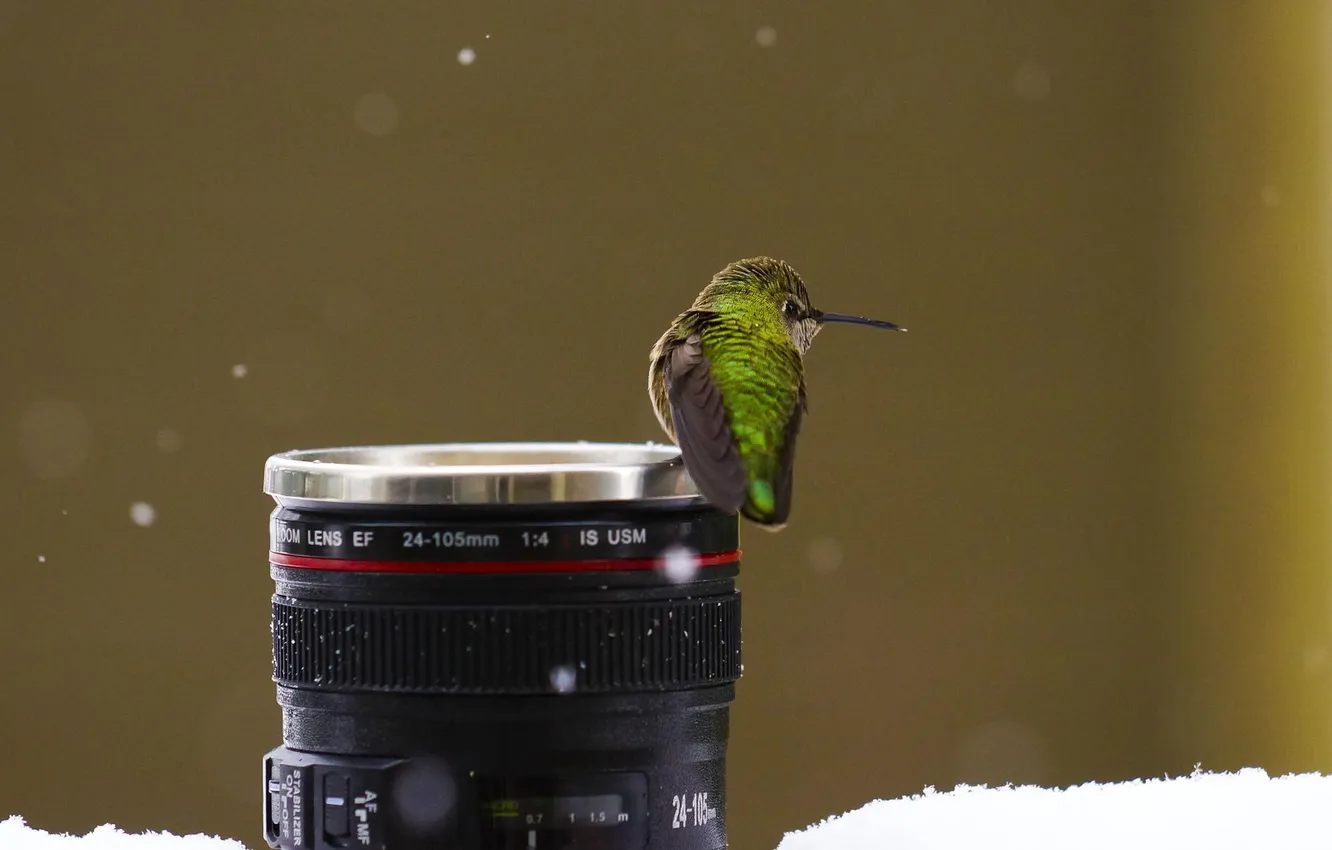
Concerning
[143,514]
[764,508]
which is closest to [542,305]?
[143,514]

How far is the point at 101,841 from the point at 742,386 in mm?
385

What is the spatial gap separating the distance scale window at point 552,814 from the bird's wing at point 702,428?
0.13m

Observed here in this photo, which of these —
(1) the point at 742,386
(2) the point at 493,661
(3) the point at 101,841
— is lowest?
(3) the point at 101,841

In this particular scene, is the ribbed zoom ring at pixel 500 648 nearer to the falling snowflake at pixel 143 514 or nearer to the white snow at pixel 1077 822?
the white snow at pixel 1077 822

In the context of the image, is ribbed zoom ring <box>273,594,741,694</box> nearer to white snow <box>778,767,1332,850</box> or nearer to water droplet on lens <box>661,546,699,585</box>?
water droplet on lens <box>661,546,699,585</box>

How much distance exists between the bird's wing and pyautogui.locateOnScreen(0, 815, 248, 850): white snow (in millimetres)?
295

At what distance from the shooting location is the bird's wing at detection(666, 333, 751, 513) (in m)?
0.66

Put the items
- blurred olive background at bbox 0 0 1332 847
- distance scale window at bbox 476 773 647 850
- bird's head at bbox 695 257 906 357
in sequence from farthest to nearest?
1. blurred olive background at bbox 0 0 1332 847
2. bird's head at bbox 695 257 906 357
3. distance scale window at bbox 476 773 647 850

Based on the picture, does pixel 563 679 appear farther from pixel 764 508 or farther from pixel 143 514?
pixel 143 514

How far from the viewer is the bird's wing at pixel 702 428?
2.15 feet

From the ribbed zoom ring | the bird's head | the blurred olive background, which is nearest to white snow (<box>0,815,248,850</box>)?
the ribbed zoom ring

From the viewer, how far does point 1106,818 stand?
694mm

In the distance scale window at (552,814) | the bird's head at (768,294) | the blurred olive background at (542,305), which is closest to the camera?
the distance scale window at (552,814)

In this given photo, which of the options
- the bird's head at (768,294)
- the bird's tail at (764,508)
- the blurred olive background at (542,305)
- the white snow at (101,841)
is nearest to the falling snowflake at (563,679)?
the bird's tail at (764,508)
